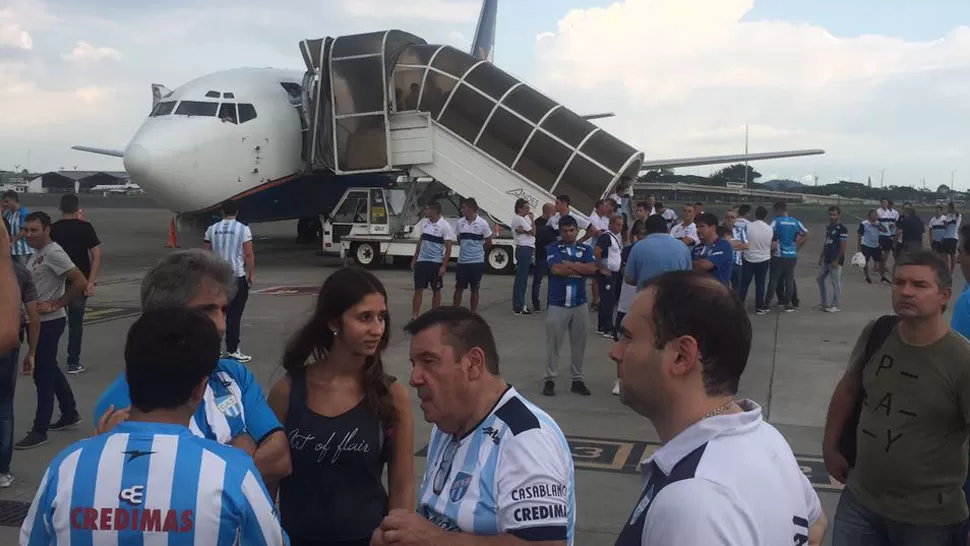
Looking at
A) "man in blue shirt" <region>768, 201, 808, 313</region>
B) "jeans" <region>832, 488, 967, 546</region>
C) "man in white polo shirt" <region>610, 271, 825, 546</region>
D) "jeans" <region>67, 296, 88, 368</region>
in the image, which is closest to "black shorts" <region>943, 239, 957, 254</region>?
"man in blue shirt" <region>768, 201, 808, 313</region>

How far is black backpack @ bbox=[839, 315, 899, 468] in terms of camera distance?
136 inches

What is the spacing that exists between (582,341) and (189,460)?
22.2 feet

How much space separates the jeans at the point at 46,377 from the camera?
660 cm

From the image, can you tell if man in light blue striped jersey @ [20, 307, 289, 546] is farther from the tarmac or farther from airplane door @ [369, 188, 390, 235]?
airplane door @ [369, 188, 390, 235]

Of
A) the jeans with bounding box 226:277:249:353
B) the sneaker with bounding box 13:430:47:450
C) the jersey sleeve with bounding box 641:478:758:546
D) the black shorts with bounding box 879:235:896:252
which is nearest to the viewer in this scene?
the jersey sleeve with bounding box 641:478:758:546

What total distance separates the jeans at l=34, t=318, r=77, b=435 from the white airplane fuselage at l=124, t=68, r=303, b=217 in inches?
440

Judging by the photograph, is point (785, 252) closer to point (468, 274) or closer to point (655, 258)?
point (468, 274)

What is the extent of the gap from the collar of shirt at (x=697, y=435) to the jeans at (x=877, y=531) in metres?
1.89

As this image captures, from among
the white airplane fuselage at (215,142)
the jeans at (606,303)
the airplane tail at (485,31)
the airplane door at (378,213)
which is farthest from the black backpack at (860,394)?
the airplane tail at (485,31)

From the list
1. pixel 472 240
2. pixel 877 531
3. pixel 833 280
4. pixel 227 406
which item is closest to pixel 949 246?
pixel 833 280

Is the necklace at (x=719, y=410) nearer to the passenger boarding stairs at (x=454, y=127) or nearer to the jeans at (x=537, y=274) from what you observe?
the jeans at (x=537, y=274)

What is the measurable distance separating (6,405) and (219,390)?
3927mm

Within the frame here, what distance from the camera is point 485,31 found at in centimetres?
3225

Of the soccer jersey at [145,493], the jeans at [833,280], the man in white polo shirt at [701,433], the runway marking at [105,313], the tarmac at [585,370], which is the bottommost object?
the tarmac at [585,370]
